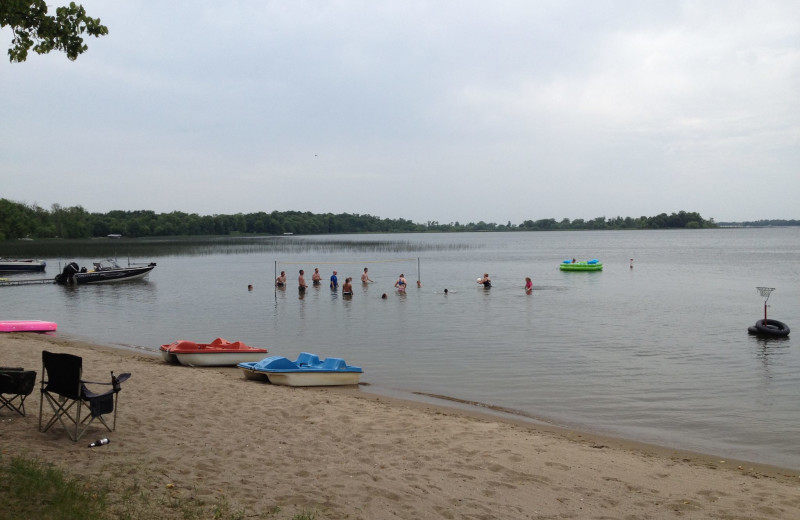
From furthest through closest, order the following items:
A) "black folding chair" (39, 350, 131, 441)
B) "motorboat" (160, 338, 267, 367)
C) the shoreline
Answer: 1. "motorboat" (160, 338, 267, 367)
2. the shoreline
3. "black folding chair" (39, 350, 131, 441)

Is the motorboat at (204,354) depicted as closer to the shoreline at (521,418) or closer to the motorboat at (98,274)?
the shoreline at (521,418)

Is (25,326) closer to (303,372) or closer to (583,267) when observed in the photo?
(303,372)

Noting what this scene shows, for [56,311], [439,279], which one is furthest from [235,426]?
[439,279]

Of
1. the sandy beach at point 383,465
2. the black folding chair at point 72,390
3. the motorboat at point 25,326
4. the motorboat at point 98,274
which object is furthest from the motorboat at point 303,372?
the motorboat at point 98,274

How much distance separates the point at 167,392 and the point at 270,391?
2.01 metres

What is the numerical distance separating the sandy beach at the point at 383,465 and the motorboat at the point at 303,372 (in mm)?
2229

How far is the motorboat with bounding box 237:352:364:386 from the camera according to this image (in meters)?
13.2

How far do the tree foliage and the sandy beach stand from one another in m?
4.95

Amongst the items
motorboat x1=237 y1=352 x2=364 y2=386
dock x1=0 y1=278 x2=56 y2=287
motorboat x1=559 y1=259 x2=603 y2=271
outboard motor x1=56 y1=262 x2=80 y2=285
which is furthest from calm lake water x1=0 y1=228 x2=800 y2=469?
motorboat x1=559 y1=259 x2=603 y2=271

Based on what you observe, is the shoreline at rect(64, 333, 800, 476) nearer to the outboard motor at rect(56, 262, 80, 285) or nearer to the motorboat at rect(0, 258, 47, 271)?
the outboard motor at rect(56, 262, 80, 285)

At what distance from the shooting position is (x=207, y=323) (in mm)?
25297

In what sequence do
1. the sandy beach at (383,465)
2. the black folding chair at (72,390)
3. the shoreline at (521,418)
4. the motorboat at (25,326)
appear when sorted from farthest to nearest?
the motorboat at (25,326)
the shoreline at (521,418)
the black folding chair at (72,390)
the sandy beach at (383,465)

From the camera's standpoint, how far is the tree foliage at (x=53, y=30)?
8.19 meters

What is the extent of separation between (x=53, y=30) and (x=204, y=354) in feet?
29.1
